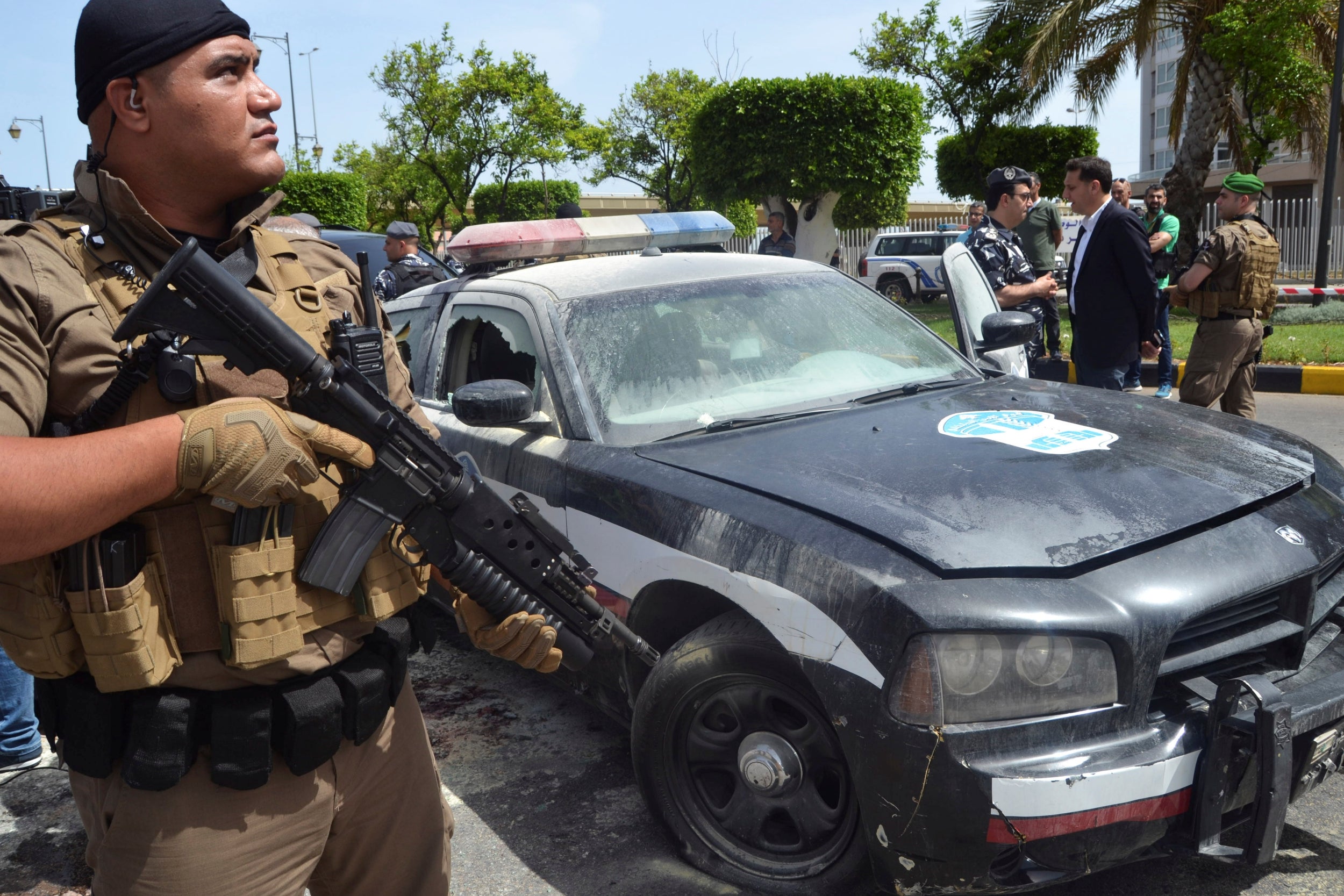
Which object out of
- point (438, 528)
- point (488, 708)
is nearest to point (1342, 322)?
point (488, 708)

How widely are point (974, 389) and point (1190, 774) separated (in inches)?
62.9

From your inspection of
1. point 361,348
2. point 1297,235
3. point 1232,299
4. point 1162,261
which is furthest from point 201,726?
point 1297,235

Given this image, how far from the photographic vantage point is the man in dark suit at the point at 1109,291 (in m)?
5.29

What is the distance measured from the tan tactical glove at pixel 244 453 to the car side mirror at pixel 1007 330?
126 inches

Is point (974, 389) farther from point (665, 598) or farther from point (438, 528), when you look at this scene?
point (438, 528)

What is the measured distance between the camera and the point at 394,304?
14.8ft

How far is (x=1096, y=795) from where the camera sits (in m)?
2.04

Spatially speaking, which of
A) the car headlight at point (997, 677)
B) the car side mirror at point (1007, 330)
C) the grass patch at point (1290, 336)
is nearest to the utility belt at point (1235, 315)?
the grass patch at point (1290, 336)

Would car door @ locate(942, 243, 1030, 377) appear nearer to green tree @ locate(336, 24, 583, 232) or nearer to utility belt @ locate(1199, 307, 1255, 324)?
utility belt @ locate(1199, 307, 1255, 324)

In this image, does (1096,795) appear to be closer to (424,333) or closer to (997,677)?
(997,677)

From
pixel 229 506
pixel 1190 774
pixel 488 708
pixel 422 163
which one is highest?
pixel 422 163

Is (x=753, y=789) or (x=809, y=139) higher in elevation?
(x=809, y=139)

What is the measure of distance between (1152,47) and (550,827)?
1864 cm

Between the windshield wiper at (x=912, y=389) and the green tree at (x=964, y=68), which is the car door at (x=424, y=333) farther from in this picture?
the green tree at (x=964, y=68)
